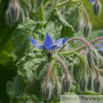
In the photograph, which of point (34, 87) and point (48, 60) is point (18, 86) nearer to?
point (34, 87)

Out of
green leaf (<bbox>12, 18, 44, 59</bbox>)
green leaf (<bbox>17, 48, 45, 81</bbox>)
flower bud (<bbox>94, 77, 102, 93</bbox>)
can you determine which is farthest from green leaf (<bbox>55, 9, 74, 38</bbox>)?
flower bud (<bbox>94, 77, 102, 93</bbox>)

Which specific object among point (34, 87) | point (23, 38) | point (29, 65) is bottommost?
point (34, 87)

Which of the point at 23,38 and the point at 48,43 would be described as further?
the point at 23,38

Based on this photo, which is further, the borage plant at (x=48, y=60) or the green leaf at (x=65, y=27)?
the green leaf at (x=65, y=27)

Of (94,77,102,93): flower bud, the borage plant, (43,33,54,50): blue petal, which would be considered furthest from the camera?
(94,77,102,93): flower bud

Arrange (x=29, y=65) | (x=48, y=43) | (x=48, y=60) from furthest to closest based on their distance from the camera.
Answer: (x=29, y=65)
(x=48, y=60)
(x=48, y=43)

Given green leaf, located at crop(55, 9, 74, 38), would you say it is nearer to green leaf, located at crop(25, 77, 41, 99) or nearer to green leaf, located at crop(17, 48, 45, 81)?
green leaf, located at crop(17, 48, 45, 81)

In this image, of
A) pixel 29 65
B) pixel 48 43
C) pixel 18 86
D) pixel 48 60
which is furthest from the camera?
pixel 18 86

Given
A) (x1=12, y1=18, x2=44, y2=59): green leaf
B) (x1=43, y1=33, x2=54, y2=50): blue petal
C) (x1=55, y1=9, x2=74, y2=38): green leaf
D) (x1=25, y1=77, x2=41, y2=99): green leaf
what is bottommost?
(x1=25, y1=77, x2=41, y2=99): green leaf

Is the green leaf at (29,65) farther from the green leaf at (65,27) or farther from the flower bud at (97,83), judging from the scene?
the flower bud at (97,83)

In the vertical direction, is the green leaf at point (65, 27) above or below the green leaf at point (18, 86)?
above

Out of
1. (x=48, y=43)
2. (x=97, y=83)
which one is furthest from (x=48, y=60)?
(x=97, y=83)

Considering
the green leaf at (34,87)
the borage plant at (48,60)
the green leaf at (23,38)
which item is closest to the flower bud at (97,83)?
the borage plant at (48,60)
